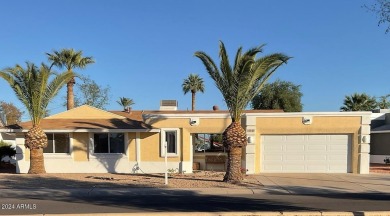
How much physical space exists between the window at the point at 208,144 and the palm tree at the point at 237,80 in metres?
10.2

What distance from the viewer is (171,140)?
20.0 m

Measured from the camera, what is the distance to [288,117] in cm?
1952

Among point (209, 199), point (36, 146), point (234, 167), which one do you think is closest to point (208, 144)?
point (234, 167)

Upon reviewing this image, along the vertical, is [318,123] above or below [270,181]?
above

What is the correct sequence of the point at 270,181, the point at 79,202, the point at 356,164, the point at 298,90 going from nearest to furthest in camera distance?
the point at 79,202 < the point at 270,181 < the point at 356,164 < the point at 298,90

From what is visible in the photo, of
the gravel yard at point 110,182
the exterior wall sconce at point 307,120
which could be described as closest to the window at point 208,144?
the exterior wall sconce at point 307,120

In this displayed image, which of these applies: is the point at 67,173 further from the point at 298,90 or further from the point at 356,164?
the point at 298,90

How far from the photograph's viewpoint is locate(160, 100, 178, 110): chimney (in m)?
33.5

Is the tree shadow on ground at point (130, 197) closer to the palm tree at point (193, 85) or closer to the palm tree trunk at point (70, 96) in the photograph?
the palm tree trunk at point (70, 96)

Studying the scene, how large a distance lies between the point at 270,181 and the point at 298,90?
30594mm

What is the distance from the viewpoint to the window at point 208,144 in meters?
26.5

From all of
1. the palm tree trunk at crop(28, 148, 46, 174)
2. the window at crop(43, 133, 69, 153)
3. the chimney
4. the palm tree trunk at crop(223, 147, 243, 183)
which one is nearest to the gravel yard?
the palm tree trunk at crop(223, 147, 243, 183)

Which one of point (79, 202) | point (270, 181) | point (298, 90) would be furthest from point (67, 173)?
point (298, 90)

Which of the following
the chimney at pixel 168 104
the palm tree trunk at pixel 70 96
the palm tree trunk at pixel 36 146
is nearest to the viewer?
the palm tree trunk at pixel 36 146
